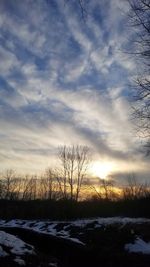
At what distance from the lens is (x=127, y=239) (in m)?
12.0

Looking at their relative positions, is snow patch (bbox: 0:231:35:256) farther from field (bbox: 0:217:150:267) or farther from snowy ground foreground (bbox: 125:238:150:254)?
snowy ground foreground (bbox: 125:238:150:254)

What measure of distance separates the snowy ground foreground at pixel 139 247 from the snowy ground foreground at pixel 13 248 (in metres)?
4.06

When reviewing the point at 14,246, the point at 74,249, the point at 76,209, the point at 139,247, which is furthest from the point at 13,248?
the point at 76,209

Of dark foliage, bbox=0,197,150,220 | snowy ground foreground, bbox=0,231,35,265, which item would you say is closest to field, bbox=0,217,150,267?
snowy ground foreground, bbox=0,231,35,265

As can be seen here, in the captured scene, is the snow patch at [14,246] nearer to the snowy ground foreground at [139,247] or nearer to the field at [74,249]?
the field at [74,249]

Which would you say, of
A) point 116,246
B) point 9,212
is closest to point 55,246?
point 116,246

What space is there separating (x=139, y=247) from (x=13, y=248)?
4.95 metres

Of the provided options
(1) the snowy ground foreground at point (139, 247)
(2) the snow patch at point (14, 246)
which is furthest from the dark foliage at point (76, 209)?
(2) the snow patch at point (14, 246)

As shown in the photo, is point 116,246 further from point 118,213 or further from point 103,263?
point 118,213

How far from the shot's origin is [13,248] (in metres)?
7.59

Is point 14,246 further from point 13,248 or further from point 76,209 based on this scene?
point 76,209

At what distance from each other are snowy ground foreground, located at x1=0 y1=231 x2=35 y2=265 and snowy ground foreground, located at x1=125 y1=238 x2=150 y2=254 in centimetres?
406

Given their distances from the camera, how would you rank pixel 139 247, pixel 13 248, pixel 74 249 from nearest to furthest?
pixel 13 248 < pixel 74 249 < pixel 139 247

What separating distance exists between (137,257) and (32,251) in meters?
3.39
